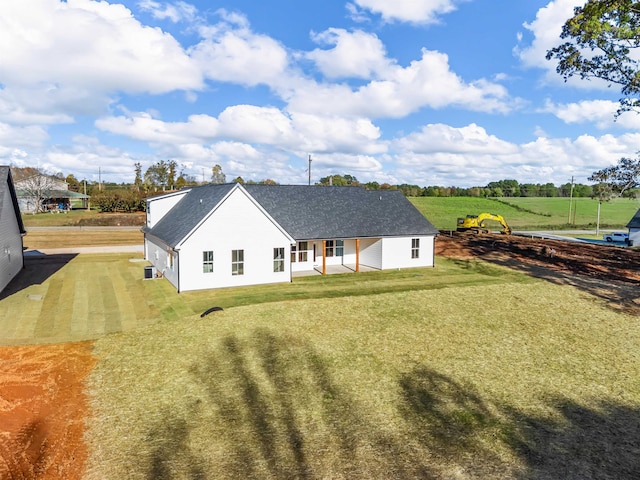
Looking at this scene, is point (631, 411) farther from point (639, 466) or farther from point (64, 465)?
point (64, 465)

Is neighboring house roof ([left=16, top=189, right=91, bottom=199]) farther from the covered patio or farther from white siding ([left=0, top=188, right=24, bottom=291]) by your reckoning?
the covered patio

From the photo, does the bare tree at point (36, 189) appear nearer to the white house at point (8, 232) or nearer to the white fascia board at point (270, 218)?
the white house at point (8, 232)

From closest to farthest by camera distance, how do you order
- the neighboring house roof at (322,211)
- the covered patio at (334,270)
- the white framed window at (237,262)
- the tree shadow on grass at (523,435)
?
1. the tree shadow on grass at (523,435)
2. the white framed window at (237,262)
3. the neighboring house roof at (322,211)
4. the covered patio at (334,270)

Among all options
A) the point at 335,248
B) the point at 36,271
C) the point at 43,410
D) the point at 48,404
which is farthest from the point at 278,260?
the point at 36,271

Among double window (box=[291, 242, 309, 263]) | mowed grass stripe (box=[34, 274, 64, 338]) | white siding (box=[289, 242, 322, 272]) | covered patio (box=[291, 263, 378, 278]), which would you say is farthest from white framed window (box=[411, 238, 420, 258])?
mowed grass stripe (box=[34, 274, 64, 338])

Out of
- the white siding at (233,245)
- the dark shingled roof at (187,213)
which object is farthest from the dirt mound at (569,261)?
the dark shingled roof at (187,213)
